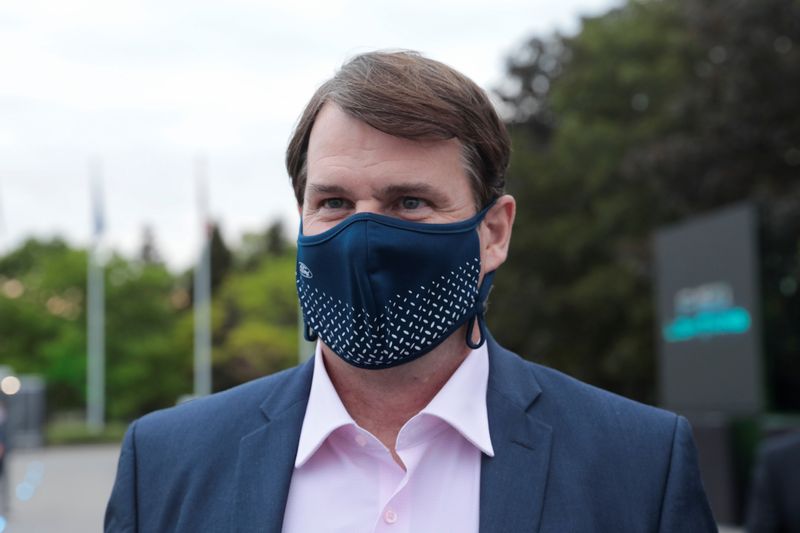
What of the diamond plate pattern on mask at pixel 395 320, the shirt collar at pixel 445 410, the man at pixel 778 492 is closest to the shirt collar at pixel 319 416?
the shirt collar at pixel 445 410

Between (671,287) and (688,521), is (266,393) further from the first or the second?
(671,287)

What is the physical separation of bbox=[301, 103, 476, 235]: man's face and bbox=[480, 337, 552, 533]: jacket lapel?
0.37 m

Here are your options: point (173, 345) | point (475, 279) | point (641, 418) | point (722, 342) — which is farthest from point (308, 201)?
→ point (173, 345)

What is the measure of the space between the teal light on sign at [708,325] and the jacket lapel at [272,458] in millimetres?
13133

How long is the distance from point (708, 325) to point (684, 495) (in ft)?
46.6

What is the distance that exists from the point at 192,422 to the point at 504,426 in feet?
2.15

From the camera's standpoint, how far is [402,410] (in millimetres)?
2588

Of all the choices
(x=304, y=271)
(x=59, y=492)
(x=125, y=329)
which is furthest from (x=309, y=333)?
(x=125, y=329)

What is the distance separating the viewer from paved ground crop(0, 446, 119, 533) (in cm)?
1668

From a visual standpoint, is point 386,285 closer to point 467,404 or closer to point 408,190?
point 408,190

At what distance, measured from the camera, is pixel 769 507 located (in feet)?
14.5

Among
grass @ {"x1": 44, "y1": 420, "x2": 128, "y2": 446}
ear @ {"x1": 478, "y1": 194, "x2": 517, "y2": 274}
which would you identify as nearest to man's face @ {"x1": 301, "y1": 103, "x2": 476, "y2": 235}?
ear @ {"x1": 478, "y1": 194, "x2": 517, "y2": 274}

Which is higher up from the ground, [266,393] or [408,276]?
[408,276]

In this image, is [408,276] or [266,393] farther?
[266,393]
